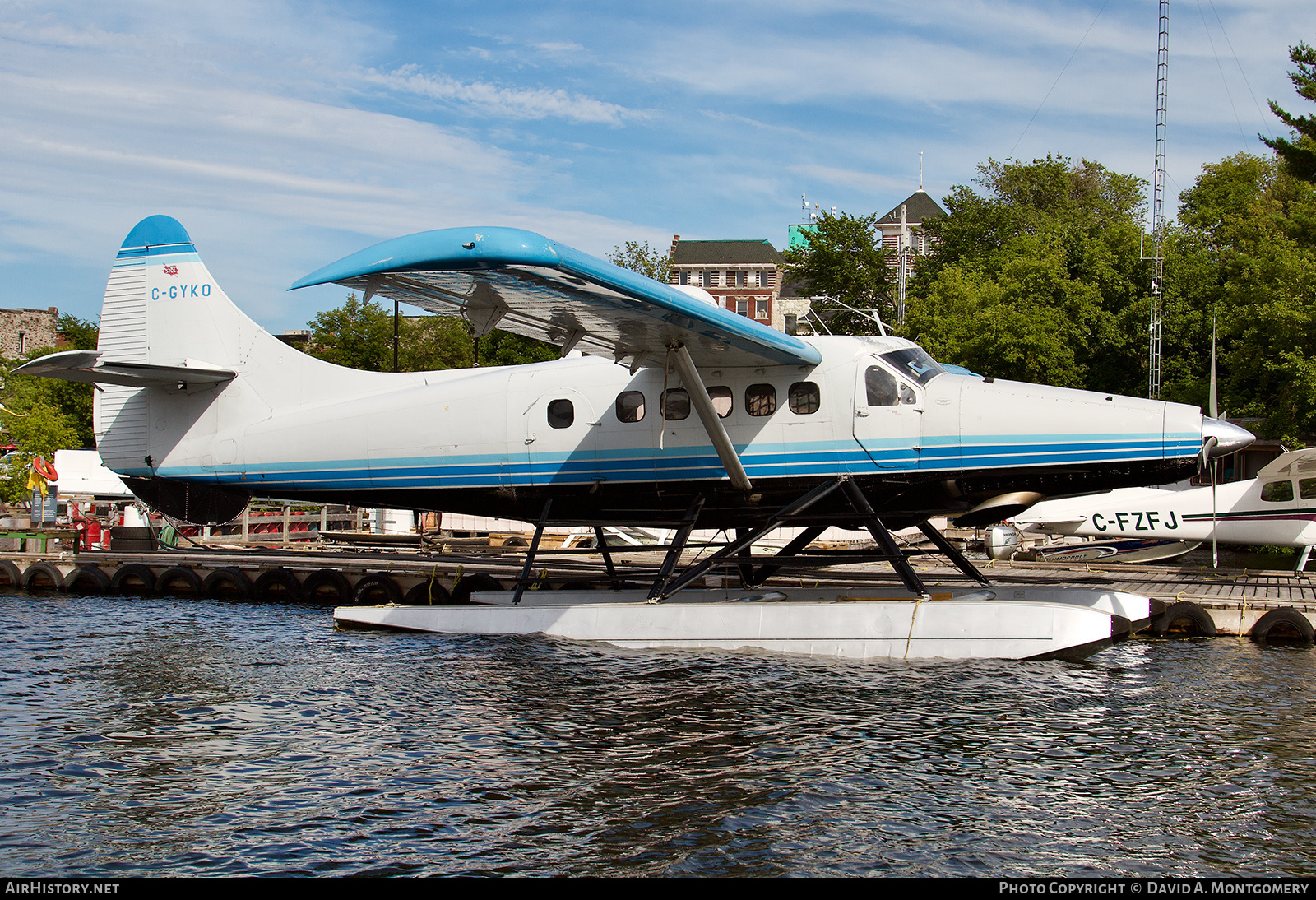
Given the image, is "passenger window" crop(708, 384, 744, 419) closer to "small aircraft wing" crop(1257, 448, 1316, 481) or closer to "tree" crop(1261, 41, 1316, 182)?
"small aircraft wing" crop(1257, 448, 1316, 481)

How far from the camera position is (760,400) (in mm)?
12742

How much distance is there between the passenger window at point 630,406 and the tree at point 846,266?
42.4m

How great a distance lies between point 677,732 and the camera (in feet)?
28.2

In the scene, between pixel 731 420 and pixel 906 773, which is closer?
pixel 906 773

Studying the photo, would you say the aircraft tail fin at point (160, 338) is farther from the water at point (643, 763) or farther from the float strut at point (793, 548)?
the float strut at point (793, 548)

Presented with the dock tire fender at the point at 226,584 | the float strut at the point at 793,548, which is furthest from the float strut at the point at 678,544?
the dock tire fender at the point at 226,584

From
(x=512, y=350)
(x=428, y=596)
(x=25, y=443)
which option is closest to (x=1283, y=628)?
(x=428, y=596)

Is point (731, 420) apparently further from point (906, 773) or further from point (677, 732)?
point (906, 773)

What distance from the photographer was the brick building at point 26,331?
75562mm

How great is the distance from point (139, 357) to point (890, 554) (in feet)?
37.8

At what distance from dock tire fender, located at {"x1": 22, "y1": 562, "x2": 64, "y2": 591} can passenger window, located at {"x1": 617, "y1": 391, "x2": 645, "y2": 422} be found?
1256cm

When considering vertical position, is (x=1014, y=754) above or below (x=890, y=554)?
below

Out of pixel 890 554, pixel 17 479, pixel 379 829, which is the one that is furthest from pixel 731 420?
pixel 17 479

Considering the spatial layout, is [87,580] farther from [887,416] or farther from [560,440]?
[887,416]
